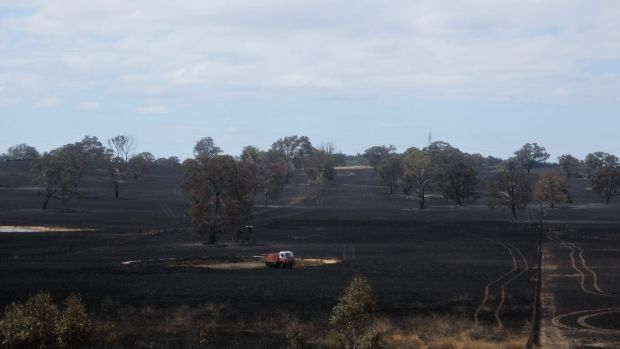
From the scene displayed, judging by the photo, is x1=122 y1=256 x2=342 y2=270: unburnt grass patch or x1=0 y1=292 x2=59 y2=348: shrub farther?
x1=122 y1=256 x2=342 y2=270: unburnt grass patch

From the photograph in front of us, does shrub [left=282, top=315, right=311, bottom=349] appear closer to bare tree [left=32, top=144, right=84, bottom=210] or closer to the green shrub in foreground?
the green shrub in foreground

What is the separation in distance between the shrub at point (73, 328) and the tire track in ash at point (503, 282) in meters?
15.2

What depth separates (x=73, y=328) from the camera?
26781 millimetres

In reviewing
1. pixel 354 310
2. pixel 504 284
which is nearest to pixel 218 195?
pixel 504 284

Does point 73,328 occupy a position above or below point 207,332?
above

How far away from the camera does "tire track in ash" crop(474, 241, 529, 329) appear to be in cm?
3741

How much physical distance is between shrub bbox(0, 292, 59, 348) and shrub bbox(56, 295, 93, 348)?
0.42 m

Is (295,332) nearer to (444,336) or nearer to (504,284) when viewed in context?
(444,336)

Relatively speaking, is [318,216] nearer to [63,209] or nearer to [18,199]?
[63,209]

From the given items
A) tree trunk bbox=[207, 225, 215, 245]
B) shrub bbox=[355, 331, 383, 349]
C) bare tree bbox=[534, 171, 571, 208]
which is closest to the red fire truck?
tree trunk bbox=[207, 225, 215, 245]

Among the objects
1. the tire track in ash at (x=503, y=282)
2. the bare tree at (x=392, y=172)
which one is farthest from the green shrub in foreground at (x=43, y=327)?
the bare tree at (x=392, y=172)

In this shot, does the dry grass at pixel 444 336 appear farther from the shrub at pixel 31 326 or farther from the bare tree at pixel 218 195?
the bare tree at pixel 218 195

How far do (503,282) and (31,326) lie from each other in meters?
31.5

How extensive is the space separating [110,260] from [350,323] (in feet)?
127
